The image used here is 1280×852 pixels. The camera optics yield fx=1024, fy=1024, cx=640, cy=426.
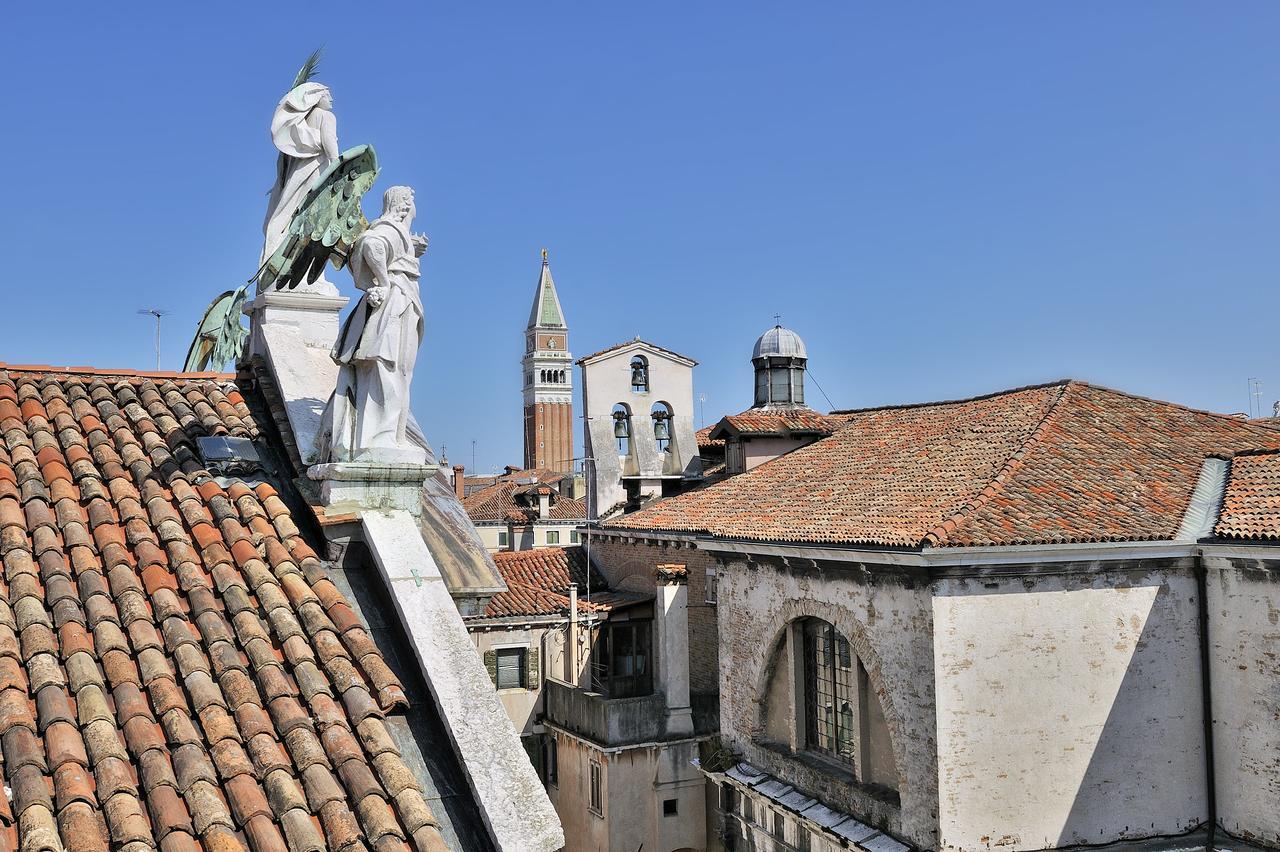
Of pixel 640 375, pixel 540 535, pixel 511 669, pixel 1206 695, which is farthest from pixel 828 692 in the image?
pixel 540 535

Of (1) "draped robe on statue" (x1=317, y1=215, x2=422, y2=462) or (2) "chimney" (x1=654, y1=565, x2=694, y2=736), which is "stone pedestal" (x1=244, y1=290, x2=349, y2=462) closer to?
(1) "draped robe on statue" (x1=317, y1=215, x2=422, y2=462)

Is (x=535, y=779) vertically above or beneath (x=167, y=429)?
beneath

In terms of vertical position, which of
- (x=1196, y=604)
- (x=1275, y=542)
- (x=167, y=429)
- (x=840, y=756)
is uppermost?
(x=167, y=429)

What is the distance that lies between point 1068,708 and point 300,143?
39.4 feet

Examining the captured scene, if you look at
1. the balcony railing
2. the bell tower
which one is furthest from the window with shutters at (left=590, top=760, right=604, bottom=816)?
the bell tower

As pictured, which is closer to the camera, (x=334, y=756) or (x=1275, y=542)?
(x=334, y=756)

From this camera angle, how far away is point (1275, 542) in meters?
12.7

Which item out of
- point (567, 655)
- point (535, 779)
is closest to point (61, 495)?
point (535, 779)

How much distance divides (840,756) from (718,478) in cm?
1350

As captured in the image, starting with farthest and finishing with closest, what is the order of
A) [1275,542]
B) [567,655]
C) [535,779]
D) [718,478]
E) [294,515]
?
1. [718,478]
2. [567,655]
3. [1275,542]
4. [294,515]
5. [535,779]

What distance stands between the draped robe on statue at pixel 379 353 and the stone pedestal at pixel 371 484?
7cm

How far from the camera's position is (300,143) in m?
6.83

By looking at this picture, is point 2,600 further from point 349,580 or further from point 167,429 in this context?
point 167,429

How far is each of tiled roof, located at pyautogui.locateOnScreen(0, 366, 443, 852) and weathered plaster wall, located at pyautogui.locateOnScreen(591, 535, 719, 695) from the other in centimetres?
1668
